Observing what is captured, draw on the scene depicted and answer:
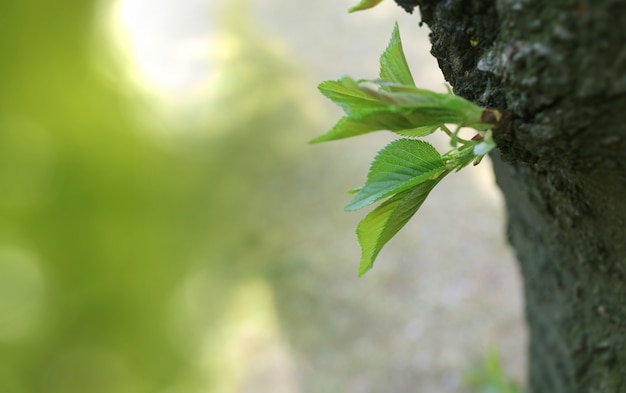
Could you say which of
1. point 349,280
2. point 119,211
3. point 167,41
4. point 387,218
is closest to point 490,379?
point 349,280

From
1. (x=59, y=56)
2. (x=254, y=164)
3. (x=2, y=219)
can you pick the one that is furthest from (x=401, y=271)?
(x=59, y=56)

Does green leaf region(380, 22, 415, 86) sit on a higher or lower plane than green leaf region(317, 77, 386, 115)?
higher

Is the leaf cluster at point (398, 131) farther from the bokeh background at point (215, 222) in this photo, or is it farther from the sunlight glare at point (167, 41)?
the sunlight glare at point (167, 41)

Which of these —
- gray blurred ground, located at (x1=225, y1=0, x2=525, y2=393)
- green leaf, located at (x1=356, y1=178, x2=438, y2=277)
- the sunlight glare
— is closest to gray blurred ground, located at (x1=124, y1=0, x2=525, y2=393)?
gray blurred ground, located at (x1=225, y1=0, x2=525, y2=393)

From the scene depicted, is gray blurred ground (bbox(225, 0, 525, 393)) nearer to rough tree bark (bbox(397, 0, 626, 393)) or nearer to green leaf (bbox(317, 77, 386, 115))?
rough tree bark (bbox(397, 0, 626, 393))

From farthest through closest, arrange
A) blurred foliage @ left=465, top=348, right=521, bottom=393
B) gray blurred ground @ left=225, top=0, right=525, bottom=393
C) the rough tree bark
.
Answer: gray blurred ground @ left=225, top=0, right=525, bottom=393 → blurred foliage @ left=465, top=348, right=521, bottom=393 → the rough tree bark

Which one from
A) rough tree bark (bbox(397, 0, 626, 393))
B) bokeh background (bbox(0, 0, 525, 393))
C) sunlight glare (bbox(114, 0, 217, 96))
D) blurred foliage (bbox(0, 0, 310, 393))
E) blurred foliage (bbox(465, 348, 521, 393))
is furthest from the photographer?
sunlight glare (bbox(114, 0, 217, 96))

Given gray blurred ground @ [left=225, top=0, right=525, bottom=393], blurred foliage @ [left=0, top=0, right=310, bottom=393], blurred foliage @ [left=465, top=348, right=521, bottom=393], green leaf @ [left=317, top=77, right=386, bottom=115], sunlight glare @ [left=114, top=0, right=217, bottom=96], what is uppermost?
sunlight glare @ [left=114, top=0, right=217, bottom=96]

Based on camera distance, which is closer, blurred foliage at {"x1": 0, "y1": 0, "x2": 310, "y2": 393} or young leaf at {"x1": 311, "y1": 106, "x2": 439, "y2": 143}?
young leaf at {"x1": 311, "y1": 106, "x2": 439, "y2": 143}

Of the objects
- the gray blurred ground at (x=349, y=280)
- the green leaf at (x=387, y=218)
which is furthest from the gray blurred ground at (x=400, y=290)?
the green leaf at (x=387, y=218)
